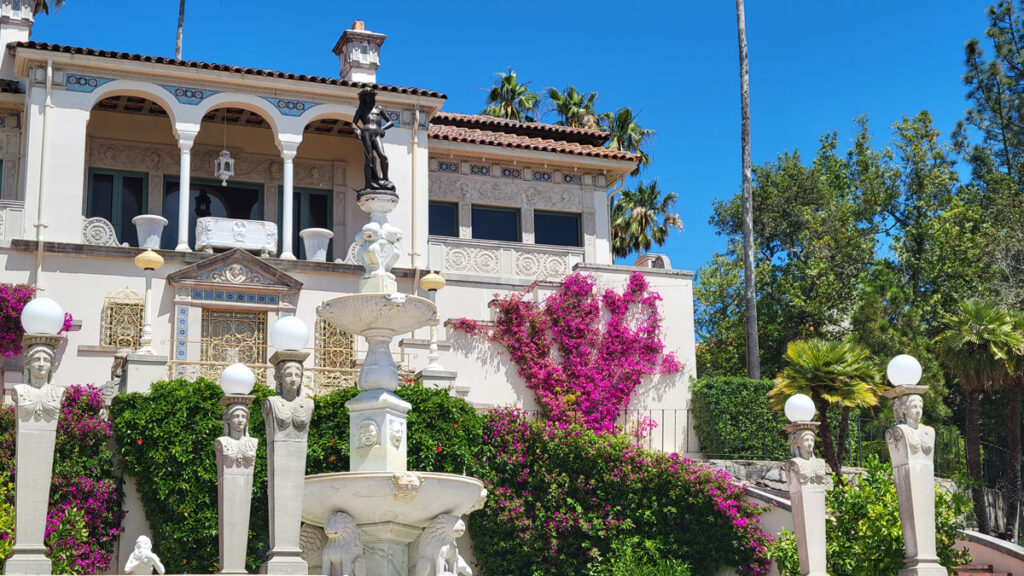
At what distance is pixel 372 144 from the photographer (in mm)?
17547

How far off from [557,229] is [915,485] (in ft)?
55.7

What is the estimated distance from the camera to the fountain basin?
48.3ft

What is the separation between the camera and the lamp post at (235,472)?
14578 millimetres

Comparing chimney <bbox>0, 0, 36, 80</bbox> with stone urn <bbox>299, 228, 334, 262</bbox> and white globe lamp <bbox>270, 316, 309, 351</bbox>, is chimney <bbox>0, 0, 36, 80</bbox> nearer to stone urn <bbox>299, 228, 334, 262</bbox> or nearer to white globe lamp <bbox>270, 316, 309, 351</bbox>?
stone urn <bbox>299, 228, 334, 262</bbox>

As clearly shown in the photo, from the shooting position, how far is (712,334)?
137 feet

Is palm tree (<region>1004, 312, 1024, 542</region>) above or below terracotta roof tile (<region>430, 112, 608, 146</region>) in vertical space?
below

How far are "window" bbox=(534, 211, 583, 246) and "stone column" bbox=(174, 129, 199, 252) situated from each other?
28.1 ft

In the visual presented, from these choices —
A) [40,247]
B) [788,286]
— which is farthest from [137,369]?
[788,286]

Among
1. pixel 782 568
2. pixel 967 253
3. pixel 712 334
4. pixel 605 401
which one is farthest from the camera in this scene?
pixel 712 334

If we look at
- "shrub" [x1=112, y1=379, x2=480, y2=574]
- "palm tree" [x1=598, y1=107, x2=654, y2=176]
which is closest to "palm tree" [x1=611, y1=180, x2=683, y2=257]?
"palm tree" [x1=598, y1=107, x2=654, y2=176]

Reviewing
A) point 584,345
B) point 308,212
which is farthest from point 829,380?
point 308,212

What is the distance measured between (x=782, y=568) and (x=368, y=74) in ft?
53.2

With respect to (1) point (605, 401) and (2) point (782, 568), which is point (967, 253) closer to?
(1) point (605, 401)

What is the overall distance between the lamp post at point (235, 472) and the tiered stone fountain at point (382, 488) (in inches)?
28.2
